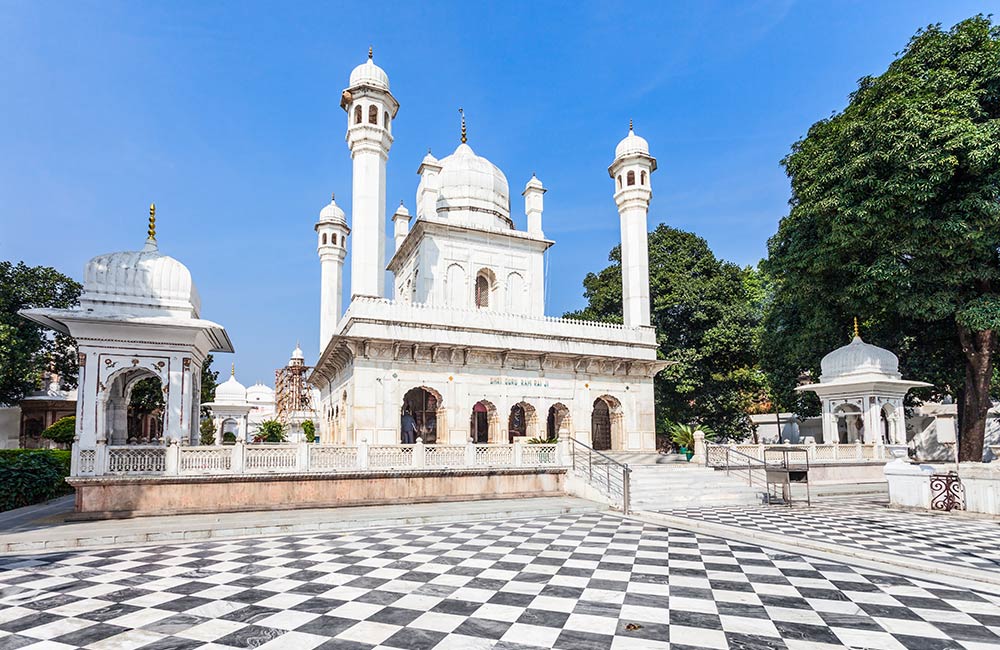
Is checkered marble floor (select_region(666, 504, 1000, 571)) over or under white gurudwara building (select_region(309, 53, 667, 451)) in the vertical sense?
under

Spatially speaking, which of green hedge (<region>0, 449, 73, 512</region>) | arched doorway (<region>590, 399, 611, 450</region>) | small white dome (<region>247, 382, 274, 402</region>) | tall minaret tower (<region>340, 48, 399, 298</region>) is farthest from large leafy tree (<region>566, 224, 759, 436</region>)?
small white dome (<region>247, 382, 274, 402</region>)

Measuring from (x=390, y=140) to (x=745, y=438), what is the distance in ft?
80.4

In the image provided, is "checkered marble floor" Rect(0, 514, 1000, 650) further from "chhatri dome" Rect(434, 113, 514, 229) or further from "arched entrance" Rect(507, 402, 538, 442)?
"chhatri dome" Rect(434, 113, 514, 229)

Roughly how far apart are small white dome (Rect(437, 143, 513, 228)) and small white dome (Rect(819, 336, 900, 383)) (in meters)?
15.3

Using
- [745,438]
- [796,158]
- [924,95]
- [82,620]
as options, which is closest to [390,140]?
[796,158]

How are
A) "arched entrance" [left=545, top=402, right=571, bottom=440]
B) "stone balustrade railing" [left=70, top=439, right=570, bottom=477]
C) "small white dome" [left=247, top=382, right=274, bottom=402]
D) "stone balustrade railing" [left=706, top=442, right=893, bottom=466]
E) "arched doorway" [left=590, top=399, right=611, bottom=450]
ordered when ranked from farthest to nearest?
"small white dome" [left=247, top=382, right=274, bottom=402], "arched doorway" [left=590, top=399, right=611, bottom=450], "arched entrance" [left=545, top=402, right=571, bottom=440], "stone balustrade railing" [left=706, top=442, right=893, bottom=466], "stone balustrade railing" [left=70, top=439, right=570, bottom=477]

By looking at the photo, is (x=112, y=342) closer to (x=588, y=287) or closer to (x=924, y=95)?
(x=924, y=95)

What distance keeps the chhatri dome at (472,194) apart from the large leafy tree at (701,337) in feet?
32.3

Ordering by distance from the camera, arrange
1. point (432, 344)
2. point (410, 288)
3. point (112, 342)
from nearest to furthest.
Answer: point (112, 342) → point (432, 344) → point (410, 288)

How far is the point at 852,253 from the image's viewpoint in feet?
67.5

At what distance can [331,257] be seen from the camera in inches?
1369

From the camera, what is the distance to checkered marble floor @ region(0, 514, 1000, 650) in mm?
5344

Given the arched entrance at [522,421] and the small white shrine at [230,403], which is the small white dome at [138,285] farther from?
the small white shrine at [230,403]

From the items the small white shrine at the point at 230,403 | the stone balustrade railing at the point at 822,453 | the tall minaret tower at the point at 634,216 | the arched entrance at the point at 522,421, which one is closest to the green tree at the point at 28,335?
the small white shrine at the point at 230,403
